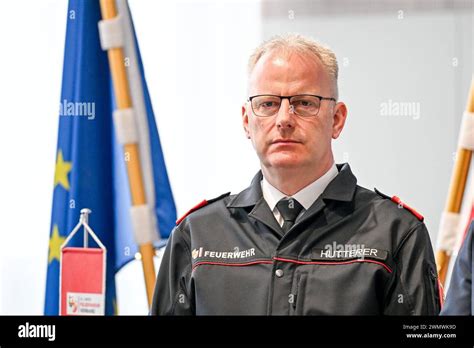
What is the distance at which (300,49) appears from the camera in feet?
6.01

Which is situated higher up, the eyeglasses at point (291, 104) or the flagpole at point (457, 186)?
the eyeglasses at point (291, 104)

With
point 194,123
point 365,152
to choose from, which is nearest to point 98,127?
point 194,123

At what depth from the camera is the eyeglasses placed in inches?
72.2

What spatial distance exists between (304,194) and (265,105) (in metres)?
0.24

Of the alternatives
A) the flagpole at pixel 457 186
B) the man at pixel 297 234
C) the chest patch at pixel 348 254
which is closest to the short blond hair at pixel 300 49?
the man at pixel 297 234

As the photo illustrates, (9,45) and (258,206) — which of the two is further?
(9,45)

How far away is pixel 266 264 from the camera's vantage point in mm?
1783

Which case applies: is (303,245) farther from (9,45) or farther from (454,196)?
(9,45)

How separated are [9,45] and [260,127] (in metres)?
1.50

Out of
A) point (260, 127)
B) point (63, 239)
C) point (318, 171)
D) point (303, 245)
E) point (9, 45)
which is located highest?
point (9, 45)

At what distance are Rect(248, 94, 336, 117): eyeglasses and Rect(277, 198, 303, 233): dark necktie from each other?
21cm

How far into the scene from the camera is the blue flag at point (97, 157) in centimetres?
275

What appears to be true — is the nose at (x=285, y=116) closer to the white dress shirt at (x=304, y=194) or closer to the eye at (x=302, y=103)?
the eye at (x=302, y=103)

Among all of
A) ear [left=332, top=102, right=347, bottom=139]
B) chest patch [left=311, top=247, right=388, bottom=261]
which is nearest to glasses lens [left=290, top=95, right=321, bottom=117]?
ear [left=332, top=102, right=347, bottom=139]
